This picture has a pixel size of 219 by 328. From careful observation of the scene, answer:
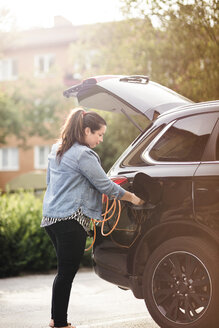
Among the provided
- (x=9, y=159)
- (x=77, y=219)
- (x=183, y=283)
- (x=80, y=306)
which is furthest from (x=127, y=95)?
(x=9, y=159)

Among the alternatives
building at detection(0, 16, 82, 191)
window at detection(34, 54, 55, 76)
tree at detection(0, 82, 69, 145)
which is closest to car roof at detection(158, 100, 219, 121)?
tree at detection(0, 82, 69, 145)

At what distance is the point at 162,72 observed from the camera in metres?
13.6

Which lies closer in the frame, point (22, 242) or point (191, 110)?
point (191, 110)

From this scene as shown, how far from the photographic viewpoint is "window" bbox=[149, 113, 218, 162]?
5195 mm

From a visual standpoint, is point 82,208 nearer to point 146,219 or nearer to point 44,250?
point 146,219

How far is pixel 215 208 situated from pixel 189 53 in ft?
27.7

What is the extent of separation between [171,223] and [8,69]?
43288 mm

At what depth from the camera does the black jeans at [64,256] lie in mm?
5277

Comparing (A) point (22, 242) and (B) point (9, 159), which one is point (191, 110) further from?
(B) point (9, 159)

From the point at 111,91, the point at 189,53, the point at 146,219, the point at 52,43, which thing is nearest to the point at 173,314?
the point at 146,219

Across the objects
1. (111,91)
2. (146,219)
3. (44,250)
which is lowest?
(44,250)

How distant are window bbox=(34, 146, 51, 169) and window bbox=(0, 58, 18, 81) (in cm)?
550

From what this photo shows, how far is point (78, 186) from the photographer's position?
17.5 feet

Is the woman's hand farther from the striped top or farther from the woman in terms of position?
the striped top
